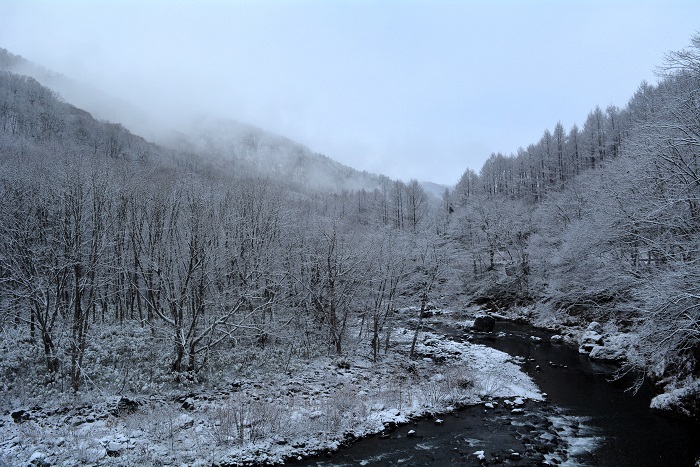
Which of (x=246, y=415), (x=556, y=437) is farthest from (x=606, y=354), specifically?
(x=246, y=415)

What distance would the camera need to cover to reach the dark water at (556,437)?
12.3m

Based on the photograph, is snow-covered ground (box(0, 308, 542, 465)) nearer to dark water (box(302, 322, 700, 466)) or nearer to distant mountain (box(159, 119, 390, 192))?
dark water (box(302, 322, 700, 466))

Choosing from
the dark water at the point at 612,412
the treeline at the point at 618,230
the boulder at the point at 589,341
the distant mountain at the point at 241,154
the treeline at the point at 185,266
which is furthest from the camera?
the distant mountain at the point at 241,154

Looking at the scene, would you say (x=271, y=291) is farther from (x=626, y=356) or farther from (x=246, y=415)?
(x=626, y=356)

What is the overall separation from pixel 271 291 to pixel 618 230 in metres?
19.8

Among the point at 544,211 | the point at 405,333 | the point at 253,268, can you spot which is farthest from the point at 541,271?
the point at 253,268

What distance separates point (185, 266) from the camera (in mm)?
19328

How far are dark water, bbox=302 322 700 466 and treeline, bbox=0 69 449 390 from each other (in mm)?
8437

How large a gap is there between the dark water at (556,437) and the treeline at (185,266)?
8437 millimetres

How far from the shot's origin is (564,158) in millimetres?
74375

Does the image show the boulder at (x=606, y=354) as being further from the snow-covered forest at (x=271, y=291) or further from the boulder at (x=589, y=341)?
the boulder at (x=589, y=341)

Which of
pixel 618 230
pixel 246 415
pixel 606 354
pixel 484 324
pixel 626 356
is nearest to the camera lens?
pixel 246 415

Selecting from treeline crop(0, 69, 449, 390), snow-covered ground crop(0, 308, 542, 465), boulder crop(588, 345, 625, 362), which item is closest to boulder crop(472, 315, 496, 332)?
boulder crop(588, 345, 625, 362)

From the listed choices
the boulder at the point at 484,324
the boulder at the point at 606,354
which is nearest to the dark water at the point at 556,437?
the boulder at the point at 606,354
